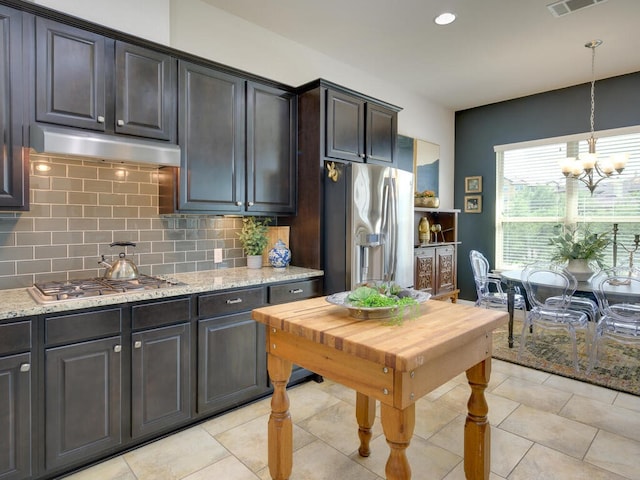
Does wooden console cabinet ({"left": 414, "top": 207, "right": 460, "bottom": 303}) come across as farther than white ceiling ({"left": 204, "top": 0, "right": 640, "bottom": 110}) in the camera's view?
Yes

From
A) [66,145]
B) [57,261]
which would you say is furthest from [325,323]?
[57,261]

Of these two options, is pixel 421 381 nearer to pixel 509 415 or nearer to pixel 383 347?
pixel 383 347

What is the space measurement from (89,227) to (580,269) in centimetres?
426

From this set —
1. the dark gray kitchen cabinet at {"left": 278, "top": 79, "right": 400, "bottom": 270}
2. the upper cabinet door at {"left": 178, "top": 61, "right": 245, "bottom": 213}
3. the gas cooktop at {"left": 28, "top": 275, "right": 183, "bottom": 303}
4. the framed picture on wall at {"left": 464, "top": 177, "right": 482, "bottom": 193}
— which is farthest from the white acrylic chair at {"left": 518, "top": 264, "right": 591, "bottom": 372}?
the gas cooktop at {"left": 28, "top": 275, "right": 183, "bottom": 303}

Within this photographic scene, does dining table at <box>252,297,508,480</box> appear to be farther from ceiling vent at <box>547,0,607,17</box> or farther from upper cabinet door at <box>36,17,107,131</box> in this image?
ceiling vent at <box>547,0,607,17</box>

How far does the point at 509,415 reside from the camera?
2.71 metres

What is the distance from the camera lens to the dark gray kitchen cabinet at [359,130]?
10.9 ft

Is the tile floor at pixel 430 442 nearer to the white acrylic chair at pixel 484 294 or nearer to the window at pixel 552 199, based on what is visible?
the white acrylic chair at pixel 484 294

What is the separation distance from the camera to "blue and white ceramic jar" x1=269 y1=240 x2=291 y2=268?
3.32 m

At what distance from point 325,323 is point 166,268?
6.00 ft

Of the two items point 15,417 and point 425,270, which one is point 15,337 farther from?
point 425,270

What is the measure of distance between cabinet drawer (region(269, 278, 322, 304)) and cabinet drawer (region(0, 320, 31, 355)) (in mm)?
1452

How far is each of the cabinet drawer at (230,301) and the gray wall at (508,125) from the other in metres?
4.21

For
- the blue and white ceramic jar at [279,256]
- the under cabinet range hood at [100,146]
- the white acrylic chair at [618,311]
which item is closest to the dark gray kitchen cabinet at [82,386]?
the under cabinet range hood at [100,146]
